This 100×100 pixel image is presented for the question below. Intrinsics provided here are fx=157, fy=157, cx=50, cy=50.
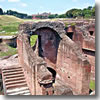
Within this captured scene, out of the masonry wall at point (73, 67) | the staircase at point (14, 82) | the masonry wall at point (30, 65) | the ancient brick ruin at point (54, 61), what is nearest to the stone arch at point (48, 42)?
the ancient brick ruin at point (54, 61)

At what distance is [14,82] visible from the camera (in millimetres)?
8805

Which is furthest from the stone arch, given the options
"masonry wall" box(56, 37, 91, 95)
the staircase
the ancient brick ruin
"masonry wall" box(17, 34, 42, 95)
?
the staircase

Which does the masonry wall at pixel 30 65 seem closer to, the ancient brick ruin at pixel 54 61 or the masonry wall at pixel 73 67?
the ancient brick ruin at pixel 54 61

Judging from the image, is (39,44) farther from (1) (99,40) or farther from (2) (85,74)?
(1) (99,40)

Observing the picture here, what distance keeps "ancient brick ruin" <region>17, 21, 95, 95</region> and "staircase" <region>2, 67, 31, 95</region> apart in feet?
1.10

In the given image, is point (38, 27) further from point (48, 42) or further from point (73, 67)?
point (73, 67)

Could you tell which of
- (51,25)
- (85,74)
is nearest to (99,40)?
(85,74)

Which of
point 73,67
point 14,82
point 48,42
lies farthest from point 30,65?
point 48,42

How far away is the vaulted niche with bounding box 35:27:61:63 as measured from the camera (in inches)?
412

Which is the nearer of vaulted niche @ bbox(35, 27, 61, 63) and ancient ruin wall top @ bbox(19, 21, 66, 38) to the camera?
ancient ruin wall top @ bbox(19, 21, 66, 38)

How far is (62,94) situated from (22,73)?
4.01m

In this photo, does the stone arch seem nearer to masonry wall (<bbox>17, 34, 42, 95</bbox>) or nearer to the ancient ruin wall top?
the ancient ruin wall top

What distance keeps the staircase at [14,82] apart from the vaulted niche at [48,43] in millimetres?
2499

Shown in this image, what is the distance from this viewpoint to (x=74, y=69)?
8.98 m
